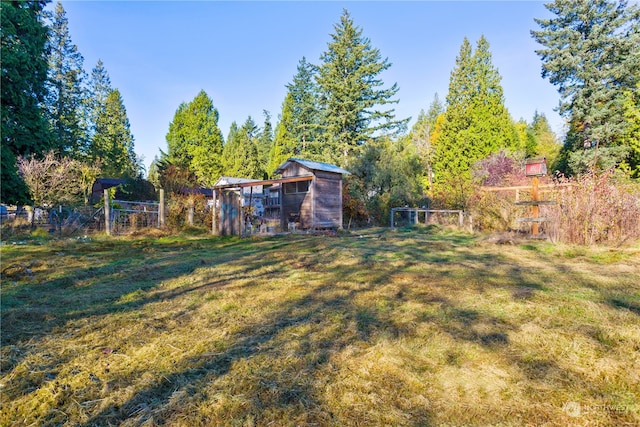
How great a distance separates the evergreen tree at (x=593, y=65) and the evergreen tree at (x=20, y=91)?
31.1 meters

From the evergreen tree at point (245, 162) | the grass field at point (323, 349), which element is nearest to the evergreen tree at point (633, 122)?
the grass field at point (323, 349)

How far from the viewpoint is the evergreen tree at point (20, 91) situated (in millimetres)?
15445

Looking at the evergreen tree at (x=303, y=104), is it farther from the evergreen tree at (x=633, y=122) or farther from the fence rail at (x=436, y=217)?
the evergreen tree at (x=633, y=122)

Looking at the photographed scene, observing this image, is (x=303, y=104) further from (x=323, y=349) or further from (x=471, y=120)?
(x=323, y=349)

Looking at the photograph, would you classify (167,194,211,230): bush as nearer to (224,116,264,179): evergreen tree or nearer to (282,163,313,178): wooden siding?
(282,163,313,178): wooden siding

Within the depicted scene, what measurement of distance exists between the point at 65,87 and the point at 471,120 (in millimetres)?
36087

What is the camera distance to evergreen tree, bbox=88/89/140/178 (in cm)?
3127

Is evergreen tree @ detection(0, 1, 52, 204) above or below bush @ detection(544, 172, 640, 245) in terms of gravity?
above

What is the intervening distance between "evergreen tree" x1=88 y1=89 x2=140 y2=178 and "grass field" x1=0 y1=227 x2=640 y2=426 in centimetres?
2802

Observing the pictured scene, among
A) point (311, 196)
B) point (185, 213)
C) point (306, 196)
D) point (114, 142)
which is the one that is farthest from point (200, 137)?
point (311, 196)

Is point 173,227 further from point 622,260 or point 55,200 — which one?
point 622,260

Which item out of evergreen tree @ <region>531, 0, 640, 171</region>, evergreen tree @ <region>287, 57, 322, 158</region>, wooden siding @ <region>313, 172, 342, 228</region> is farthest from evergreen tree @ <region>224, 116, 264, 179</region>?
evergreen tree @ <region>531, 0, 640, 171</region>

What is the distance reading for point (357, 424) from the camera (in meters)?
1.78

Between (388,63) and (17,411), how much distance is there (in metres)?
36.5
